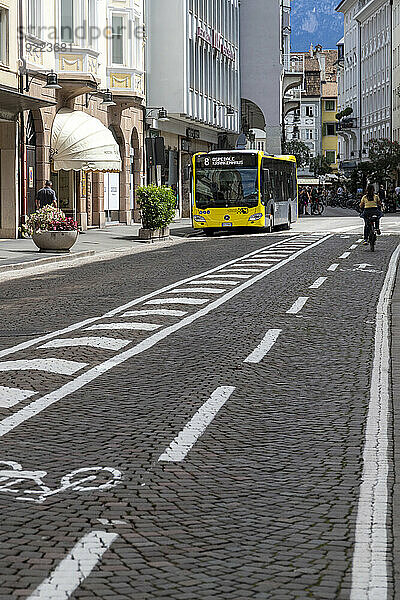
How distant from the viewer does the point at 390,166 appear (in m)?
93.2

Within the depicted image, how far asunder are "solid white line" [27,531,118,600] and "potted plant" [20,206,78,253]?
25.1 metres

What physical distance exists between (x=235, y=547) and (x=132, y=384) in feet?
15.4

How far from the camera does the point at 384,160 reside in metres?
92.8

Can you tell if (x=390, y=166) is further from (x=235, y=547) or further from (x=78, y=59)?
(x=235, y=547)

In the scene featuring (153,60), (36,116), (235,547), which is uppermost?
(153,60)

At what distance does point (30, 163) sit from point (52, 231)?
881 centimetres

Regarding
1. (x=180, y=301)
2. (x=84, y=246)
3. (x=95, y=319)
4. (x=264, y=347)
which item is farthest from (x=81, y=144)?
(x=264, y=347)

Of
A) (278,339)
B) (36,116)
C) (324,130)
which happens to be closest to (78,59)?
(36,116)

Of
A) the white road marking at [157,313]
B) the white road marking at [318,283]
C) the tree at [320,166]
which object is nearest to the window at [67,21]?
the white road marking at [318,283]

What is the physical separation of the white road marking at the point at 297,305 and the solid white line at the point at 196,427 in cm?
618

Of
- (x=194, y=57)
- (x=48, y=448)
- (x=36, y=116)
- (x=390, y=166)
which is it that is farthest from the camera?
(x=390, y=166)

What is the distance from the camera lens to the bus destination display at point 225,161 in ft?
145

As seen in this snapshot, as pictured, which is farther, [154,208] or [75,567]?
[154,208]

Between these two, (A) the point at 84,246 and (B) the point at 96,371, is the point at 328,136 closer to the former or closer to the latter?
(A) the point at 84,246
